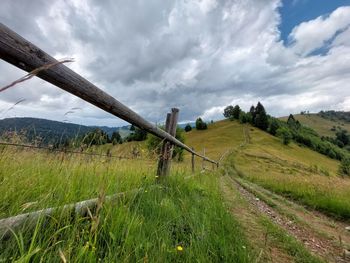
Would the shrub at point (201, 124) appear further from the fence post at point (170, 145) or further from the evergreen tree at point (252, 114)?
the fence post at point (170, 145)

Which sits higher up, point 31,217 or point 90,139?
point 90,139

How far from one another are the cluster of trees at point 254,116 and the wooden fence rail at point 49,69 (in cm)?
10283

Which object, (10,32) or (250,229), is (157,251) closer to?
(10,32)

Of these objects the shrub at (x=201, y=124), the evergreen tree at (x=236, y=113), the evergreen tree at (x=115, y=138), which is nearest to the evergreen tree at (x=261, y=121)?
the evergreen tree at (x=236, y=113)

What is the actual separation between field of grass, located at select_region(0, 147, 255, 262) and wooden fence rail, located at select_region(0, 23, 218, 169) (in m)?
0.71

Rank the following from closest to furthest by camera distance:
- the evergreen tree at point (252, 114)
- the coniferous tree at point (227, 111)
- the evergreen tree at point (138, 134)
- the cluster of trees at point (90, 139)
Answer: the cluster of trees at point (90, 139)
the evergreen tree at point (138, 134)
the evergreen tree at point (252, 114)
the coniferous tree at point (227, 111)

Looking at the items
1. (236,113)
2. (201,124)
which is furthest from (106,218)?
(236,113)

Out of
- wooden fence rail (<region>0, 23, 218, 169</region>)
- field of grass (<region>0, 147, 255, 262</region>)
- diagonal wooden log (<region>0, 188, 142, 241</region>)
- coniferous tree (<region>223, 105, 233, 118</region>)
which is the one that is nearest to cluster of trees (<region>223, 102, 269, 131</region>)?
coniferous tree (<region>223, 105, 233, 118</region>)

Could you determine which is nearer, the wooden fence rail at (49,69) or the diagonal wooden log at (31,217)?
the wooden fence rail at (49,69)

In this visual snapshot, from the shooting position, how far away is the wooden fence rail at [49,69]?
1.24 m

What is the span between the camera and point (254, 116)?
104812 millimetres

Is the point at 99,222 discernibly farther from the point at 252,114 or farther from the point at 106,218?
the point at 252,114

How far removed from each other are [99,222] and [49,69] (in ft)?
4.06

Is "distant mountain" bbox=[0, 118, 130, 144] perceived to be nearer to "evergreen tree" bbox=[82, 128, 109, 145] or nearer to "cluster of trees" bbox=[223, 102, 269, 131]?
"evergreen tree" bbox=[82, 128, 109, 145]
